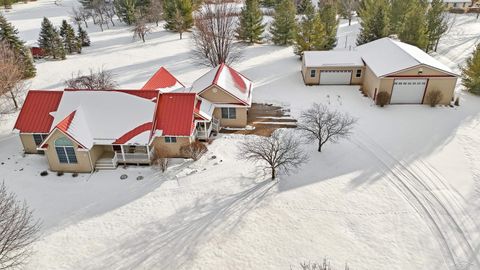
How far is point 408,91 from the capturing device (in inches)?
1331

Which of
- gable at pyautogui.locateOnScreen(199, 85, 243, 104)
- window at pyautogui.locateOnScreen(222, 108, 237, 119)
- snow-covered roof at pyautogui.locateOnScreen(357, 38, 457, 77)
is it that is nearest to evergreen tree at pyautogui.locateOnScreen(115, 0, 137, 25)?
gable at pyautogui.locateOnScreen(199, 85, 243, 104)

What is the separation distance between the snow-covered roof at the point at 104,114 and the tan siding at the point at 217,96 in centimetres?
550

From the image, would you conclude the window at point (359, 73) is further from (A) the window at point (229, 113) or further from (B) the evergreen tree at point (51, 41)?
(B) the evergreen tree at point (51, 41)

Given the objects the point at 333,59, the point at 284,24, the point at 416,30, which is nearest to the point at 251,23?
the point at 284,24

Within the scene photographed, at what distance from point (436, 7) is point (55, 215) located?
51.0 meters

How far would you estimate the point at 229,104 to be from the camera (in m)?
30.4

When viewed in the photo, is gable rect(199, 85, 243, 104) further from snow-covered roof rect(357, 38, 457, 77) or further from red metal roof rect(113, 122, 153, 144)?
snow-covered roof rect(357, 38, 457, 77)

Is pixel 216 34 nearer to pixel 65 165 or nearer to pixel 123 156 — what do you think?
pixel 123 156

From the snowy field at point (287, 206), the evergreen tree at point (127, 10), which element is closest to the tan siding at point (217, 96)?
the snowy field at point (287, 206)

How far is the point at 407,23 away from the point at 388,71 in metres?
14.7

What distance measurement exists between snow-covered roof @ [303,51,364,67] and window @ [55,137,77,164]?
80.1 feet

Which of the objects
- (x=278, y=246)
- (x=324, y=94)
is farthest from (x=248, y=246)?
(x=324, y=94)

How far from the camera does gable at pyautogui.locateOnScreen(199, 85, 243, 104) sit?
30.0 metres

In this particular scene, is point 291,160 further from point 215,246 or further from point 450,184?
point 450,184
